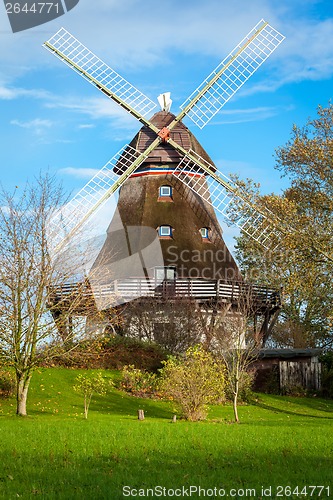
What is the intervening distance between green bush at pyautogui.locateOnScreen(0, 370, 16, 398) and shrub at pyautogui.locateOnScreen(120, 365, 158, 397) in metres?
4.63

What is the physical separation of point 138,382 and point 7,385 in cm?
550

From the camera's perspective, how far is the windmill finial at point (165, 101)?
37.5 metres

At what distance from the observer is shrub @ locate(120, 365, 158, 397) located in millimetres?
28188

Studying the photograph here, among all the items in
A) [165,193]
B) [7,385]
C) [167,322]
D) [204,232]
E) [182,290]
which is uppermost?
[165,193]

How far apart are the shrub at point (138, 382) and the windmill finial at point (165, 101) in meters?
14.8

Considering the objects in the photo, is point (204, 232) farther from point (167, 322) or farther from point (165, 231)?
point (167, 322)

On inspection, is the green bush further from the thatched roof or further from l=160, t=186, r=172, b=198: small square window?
l=160, t=186, r=172, b=198: small square window

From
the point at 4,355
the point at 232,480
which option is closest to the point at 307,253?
the point at 4,355

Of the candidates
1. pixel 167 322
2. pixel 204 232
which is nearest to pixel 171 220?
pixel 204 232

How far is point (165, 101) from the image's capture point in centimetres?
3762

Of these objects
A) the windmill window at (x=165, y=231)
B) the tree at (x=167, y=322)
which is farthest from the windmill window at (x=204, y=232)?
the tree at (x=167, y=322)

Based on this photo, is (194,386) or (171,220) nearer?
(194,386)

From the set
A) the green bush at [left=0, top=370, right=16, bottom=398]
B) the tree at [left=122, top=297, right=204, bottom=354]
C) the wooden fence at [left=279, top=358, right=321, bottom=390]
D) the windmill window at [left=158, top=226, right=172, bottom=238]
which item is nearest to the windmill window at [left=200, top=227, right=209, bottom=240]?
the windmill window at [left=158, top=226, right=172, bottom=238]

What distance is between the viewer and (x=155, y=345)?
32.2 m
